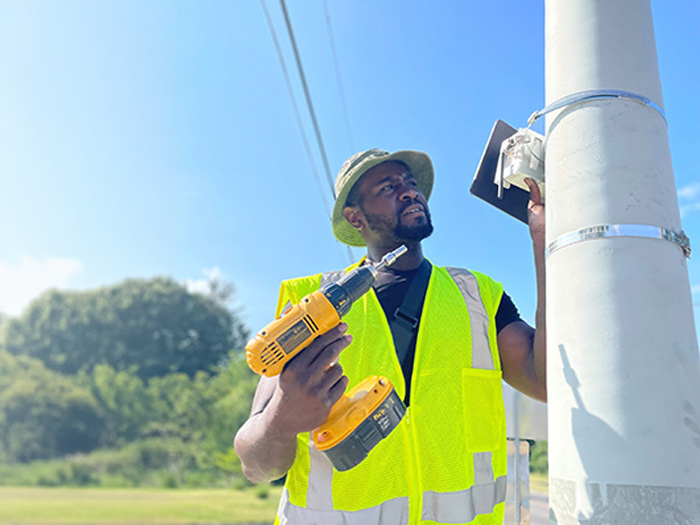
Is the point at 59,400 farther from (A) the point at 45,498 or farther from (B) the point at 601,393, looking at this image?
(B) the point at 601,393

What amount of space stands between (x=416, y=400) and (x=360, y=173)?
1186 millimetres

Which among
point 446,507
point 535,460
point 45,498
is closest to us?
point 446,507

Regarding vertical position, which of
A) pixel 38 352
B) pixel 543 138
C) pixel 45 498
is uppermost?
pixel 38 352

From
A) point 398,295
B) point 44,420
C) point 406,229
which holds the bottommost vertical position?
point 398,295

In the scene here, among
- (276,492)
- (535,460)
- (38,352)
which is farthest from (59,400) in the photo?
(535,460)

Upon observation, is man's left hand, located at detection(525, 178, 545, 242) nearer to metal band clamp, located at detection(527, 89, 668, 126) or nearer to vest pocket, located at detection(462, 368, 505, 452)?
metal band clamp, located at detection(527, 89, 668, 126)

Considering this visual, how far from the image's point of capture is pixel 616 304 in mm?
1005

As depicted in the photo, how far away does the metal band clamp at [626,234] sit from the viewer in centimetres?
103

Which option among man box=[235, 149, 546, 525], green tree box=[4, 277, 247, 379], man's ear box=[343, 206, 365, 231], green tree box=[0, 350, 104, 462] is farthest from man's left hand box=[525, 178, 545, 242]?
green tree box=[4, 277, 247, 379]

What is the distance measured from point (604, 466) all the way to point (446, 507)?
3.53 feet

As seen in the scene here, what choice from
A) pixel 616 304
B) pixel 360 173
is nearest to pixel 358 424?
pixel 616 304

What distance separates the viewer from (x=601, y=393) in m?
0.99

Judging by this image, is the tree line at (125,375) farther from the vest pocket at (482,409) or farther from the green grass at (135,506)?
the vest pocket at (482,409)

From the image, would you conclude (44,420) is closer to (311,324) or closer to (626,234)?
(311,324)
